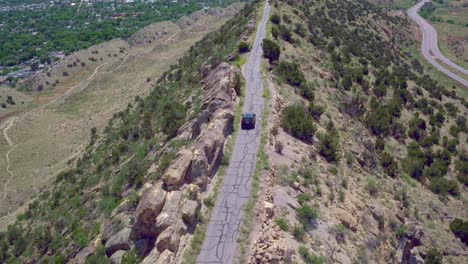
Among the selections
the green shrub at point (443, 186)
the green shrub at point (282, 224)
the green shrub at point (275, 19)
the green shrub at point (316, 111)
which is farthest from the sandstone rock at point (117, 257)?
the green shrub at point (275, 19)

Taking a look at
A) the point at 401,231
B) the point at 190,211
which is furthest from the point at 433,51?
the point at 190,211

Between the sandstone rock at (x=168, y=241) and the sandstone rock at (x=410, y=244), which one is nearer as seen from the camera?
the sandstone rock at (x=168, y=241)

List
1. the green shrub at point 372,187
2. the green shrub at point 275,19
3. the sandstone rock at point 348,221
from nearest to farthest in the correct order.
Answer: the sandstone rock at point 348,221 < the green shrub at point 372,187 < the green shrub at point 275,19

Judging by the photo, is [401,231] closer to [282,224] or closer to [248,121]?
[282,224]

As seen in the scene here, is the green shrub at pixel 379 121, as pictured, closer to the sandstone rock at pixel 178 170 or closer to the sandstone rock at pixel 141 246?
the sandstone rock at pixel 178 170

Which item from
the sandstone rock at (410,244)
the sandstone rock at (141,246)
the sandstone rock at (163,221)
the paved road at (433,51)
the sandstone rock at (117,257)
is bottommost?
the paved road at (433,51)

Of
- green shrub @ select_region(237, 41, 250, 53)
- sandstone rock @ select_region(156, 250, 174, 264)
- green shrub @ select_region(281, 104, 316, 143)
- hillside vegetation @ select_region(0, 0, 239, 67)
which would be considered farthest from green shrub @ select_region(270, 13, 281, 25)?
hillside vegetation @ select_region(0, 0, 239, 67)

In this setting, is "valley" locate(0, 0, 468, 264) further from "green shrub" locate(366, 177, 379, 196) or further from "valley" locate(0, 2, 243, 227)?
"valley" locate(0, 2, 243, 227)
